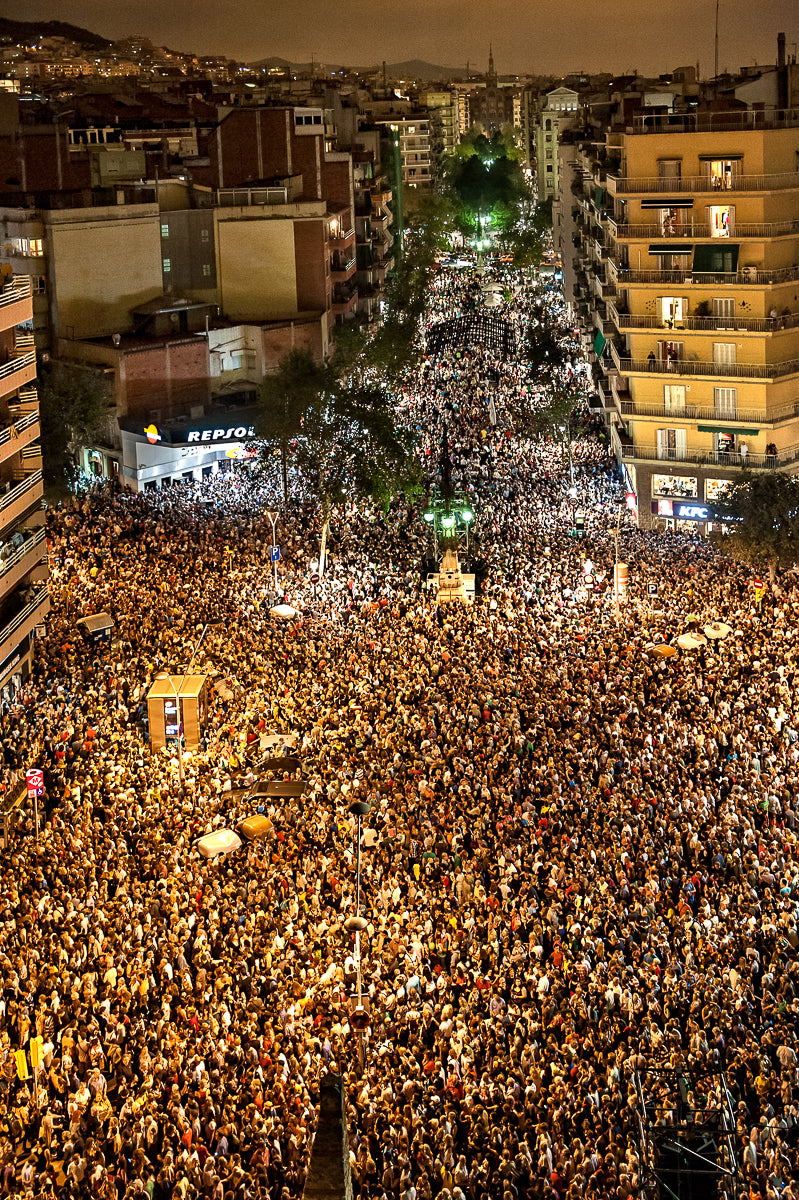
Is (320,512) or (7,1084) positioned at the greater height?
(320,512)

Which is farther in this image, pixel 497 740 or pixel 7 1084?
pixel 497 740

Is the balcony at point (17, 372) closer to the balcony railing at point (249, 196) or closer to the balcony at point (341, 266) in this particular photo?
the balcony railing at point (249, 196)

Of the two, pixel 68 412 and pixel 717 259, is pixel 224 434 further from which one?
pixel 717 259

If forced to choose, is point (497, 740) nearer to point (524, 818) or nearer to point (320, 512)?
point (524, 818)

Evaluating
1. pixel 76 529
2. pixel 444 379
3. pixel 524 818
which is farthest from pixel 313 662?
pixel 444 379

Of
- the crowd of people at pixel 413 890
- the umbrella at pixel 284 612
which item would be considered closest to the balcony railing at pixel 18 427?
the crowd of people at pixel 413 890

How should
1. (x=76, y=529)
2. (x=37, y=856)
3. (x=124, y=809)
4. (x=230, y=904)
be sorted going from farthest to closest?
(x=76, y=529)
(x=124, y=809)
(x=37, y=856)
(x=230, y=904)

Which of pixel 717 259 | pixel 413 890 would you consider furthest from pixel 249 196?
pixel 413 890
